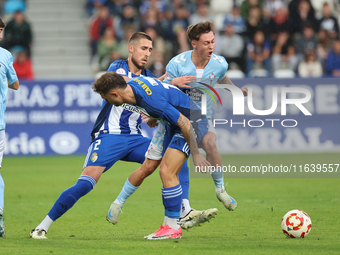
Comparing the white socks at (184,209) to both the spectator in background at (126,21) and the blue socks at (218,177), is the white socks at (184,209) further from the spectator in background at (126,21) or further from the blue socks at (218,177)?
the spectator in background at (126,21)

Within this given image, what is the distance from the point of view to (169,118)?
17.6ft

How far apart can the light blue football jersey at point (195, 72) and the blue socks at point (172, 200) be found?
116 centimetres

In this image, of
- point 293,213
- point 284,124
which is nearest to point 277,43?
point 284,124

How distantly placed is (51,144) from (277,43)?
7.12 metres

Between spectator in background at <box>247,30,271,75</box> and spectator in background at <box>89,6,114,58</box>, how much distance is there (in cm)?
441

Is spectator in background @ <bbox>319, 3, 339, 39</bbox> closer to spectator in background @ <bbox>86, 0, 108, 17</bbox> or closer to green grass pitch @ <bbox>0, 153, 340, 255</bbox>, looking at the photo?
green grass pitch @ <bbox>0, 153, 340, 255</bbox>

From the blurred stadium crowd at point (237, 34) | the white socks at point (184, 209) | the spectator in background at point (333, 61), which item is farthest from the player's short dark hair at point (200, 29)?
the spectator in background at point (333, 61)

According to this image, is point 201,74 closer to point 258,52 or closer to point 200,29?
point 200,29

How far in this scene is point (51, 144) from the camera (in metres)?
14.1

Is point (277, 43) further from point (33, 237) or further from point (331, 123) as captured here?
point (33, 237)

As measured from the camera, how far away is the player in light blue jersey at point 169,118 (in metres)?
5.23

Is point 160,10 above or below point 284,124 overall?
above

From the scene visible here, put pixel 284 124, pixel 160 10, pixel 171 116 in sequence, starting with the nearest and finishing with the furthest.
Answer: pixel 171 116 → pixel 284 124 → pixel 160 10

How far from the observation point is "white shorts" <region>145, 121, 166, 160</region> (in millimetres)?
5969
